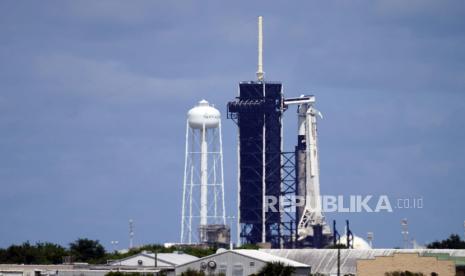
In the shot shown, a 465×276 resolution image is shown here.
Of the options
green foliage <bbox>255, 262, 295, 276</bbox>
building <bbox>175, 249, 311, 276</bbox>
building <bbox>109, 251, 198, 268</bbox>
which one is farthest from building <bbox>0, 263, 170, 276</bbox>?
green foliage <bbox>255, 262, 295, 276</bbox>

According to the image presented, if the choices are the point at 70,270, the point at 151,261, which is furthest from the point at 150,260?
the point at 70,270

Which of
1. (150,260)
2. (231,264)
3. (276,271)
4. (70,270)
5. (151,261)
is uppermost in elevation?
(150,260)

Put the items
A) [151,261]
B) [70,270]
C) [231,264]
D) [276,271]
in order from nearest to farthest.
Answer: [276,271]
[70,270]
[231,264]
[151,261]

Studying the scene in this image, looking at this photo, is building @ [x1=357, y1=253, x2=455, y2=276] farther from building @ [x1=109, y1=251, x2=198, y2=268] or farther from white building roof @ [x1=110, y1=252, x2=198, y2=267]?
white building roof @ [x1=110, y1=252, x2=198, y2=267]

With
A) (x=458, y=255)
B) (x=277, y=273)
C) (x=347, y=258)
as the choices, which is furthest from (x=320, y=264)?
(x=277, y=273)

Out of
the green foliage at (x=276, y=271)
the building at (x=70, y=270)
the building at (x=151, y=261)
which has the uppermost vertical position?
the building at (x=151, y=261)

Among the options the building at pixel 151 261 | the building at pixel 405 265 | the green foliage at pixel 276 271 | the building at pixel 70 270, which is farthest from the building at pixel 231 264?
the green foliage at pixel 276 271

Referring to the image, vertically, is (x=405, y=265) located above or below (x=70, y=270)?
above

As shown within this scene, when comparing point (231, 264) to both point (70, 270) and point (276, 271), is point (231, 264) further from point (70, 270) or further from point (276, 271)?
point (276, 271)

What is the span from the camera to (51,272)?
164 meters

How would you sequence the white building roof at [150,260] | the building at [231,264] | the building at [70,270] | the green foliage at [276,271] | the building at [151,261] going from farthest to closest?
the white building roof at [150,260]
the building at [151,261]
the building at [231,264]
the building at [70,270]
the green foliage at [276,271]

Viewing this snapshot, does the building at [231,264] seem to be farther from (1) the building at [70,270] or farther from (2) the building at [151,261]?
(2) the building at [151,261]

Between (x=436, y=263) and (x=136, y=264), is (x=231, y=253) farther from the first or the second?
(x=436, y=263)

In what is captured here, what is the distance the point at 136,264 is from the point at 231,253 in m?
14.3
